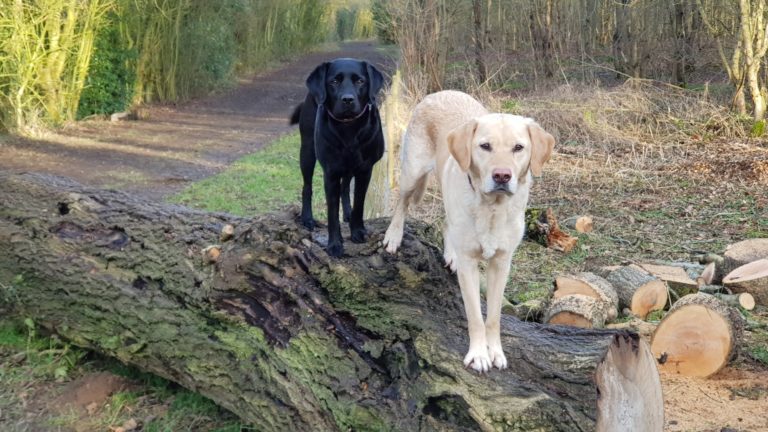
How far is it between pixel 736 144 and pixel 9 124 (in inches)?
514

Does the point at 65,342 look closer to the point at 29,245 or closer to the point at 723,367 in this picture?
the point at 29,245

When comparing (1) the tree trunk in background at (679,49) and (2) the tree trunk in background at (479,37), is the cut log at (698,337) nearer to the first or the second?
(1) the tree trunk in background at (679,49)

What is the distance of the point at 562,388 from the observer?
3.42 metres

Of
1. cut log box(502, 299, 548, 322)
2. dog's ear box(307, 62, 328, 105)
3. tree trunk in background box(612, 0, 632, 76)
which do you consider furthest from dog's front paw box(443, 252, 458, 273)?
tree trunk in background box(612, 0, 632, 76)

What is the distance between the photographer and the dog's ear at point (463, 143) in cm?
341

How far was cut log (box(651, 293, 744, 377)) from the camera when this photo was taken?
5238 millimetres

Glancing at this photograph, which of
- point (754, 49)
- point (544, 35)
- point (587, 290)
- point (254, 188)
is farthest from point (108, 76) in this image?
point (587, 290)

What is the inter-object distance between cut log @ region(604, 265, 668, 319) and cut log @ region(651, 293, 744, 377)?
0.99 metres

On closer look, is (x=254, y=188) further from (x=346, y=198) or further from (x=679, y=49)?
(x=679, y=49)

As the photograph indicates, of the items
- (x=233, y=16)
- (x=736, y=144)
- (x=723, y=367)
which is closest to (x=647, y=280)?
(x=723, y=367)

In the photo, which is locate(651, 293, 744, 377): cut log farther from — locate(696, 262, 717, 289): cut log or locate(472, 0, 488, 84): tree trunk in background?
locate(472, 0, 488, 84): tree trunk in background

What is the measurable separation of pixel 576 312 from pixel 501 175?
2.80 m

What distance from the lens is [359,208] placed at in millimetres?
4164

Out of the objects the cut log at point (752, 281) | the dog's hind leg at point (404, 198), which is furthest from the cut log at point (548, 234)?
the dog's hind leg at point (404, 198)
